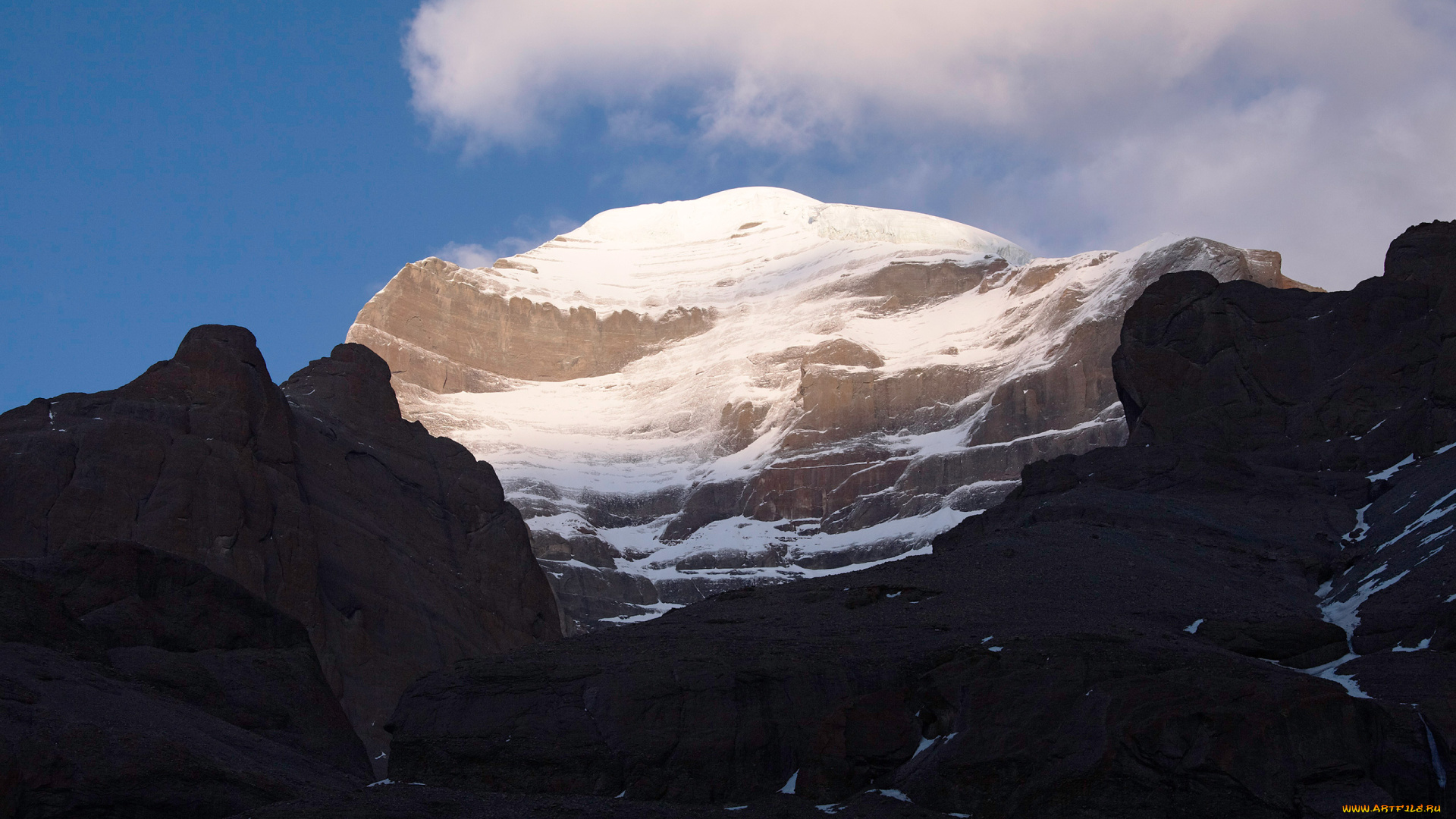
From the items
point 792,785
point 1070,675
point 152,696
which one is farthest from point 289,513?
point 1070,675

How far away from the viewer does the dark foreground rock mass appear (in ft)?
82.5

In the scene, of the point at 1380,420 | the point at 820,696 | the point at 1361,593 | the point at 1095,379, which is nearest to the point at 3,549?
the point at 820,696

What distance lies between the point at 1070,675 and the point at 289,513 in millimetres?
34906

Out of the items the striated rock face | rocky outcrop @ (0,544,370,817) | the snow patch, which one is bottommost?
the snow patch

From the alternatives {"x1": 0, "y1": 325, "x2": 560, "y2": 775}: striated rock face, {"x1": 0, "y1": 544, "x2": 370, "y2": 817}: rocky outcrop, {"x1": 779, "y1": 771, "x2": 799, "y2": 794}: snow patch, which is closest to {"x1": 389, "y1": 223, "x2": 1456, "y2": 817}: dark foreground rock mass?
{"x1": 779, "y1": 771, "x2": 799, "y2": 794}: snow patch

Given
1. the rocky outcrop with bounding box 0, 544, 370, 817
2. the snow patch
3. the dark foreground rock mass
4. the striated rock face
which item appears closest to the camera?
the rocky outcrop with bounding box 0, 544, 370, 817

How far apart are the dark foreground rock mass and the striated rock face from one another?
15.6 meters

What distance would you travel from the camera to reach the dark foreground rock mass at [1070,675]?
82.5ft

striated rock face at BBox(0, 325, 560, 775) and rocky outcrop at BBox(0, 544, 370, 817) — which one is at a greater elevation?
striated rock face at BBox(0, 325, 560, 775)

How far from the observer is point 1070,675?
27875mm

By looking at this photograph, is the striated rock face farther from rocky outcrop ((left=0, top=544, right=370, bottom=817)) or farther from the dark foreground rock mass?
the dark foreground rock mass

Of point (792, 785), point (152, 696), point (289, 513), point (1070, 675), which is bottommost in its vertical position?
point (792, 785)

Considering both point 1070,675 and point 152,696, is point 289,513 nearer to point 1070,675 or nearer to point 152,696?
point 152,696

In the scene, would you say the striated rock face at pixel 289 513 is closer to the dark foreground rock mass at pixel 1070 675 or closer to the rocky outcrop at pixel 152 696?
the rocky outcrop at pixel 152 696
